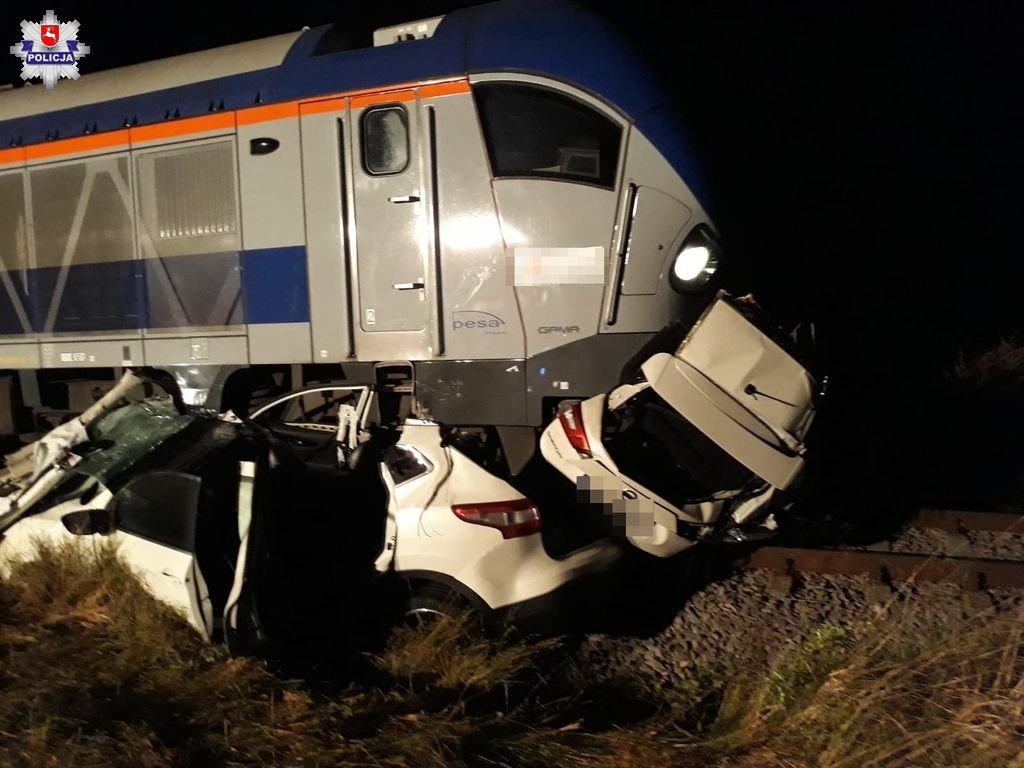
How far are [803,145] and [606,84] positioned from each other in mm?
1482

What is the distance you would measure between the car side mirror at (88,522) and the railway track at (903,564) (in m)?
3.96

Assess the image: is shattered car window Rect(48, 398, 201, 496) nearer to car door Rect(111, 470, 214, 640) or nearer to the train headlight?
car door Rect(111, 470, 214, 640)

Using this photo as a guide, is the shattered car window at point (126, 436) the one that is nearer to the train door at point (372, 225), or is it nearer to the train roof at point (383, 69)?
the train door at point (372, 225)

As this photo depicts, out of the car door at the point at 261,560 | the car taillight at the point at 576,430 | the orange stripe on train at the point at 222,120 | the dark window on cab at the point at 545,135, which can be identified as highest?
the orange stripe on train at the point at 222,120

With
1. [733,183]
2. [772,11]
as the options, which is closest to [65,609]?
[733,183]

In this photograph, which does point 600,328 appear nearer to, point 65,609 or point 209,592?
point 209,592

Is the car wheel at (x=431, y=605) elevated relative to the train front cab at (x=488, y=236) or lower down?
lower down

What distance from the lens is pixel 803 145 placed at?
5352 mm

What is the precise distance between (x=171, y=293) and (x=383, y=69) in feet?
7.63

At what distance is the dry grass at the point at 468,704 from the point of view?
10.3 feet

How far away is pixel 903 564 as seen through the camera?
208 inches

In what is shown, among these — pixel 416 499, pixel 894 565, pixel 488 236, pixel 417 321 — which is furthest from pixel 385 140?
pixel 894 565

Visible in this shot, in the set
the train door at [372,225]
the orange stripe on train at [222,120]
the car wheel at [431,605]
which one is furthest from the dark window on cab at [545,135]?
the car wheel at [431,605]

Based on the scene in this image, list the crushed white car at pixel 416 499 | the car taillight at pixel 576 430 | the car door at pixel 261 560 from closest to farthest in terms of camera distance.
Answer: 1. the car door at pixel 261 560
2. the crushed white car at pixel 416 499
3. the car taillight at pixel 576 430
